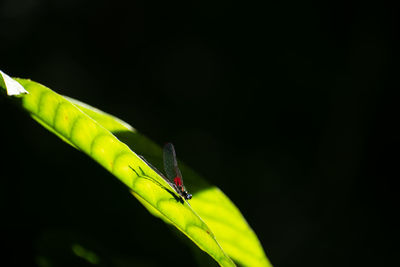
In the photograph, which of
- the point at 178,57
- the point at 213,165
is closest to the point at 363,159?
the point at 213,165

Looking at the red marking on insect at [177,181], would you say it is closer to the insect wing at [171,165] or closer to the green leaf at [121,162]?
the insect wing at [171,165]

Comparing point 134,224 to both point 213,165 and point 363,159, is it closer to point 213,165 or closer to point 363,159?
point 213,165

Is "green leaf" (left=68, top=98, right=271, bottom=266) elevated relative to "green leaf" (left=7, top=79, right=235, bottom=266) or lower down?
elevated

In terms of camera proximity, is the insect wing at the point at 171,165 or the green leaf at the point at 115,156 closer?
the green leaf at the point at 115,156

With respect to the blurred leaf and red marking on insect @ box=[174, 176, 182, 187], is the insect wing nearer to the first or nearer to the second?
red marking on insect @ box=[174, 176, 182, 187]

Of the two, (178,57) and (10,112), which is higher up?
(178,57)

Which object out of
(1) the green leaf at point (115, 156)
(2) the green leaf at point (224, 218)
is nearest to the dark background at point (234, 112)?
(2) the green leaf at point (224, 218)

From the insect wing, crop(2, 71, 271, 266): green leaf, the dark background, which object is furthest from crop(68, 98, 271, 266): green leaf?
the dark background

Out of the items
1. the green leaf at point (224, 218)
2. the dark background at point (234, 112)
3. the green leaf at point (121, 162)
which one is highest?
the dark background at point (234, 112)

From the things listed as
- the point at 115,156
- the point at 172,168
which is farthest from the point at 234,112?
the point at 115,156
